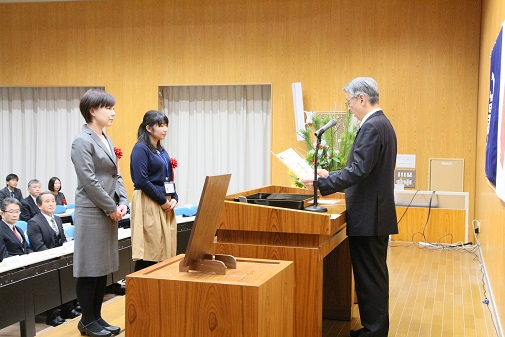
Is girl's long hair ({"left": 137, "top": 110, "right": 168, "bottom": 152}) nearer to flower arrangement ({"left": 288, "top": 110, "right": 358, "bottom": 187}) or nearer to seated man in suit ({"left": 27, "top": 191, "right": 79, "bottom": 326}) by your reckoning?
seated man in suit ({"left": 27, "top": 191, "right": 79, "bottom": 326})

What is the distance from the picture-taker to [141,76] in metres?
10.4

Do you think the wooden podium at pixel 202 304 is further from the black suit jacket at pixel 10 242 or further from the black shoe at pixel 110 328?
the black suit jacket at pixel 10 242

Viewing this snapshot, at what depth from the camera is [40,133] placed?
11000mm

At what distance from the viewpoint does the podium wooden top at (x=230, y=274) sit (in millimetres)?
2572

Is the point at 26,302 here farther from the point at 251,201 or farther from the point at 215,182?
the point at 215,182

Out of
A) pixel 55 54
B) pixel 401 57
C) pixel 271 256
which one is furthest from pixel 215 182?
pixel 55 54

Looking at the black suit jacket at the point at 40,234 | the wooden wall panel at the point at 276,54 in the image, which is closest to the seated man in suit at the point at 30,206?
the wooden wall panel at the point at 276,54

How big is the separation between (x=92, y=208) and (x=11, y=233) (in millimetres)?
2080

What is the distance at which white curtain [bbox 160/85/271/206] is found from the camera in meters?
10.2

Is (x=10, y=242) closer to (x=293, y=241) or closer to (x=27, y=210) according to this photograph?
(x=27, y=210)

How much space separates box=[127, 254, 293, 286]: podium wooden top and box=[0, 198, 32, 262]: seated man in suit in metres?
2.96

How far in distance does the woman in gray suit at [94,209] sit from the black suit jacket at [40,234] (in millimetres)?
1809

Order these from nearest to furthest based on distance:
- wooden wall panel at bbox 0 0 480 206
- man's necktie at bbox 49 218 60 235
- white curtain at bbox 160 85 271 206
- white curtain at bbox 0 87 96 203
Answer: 1. man's necktie at bbox 49 218 60 235
2. wooden wall panel at bbox 0 0 480 206
3. white curtain at bbox 160 85 271 206
4. white curtain at bbox 0 87 96 203

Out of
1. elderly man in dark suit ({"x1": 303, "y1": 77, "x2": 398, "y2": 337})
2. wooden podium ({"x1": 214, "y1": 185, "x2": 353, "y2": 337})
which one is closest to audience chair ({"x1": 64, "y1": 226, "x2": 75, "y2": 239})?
wooden podium ({"x1": 214, "y1": 185, "x2": 353, "y2": 337})
